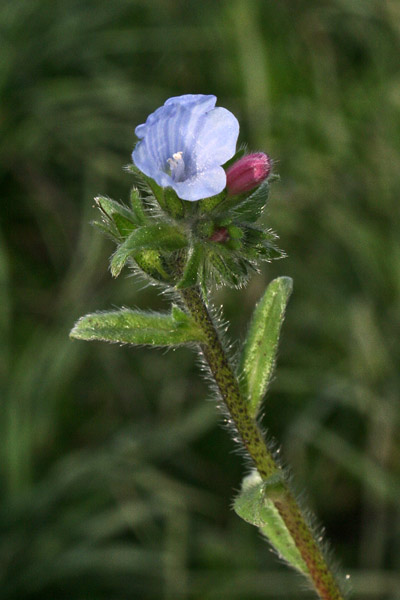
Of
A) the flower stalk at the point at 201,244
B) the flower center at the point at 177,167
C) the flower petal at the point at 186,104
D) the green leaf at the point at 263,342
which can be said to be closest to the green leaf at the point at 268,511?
the flower stalk at the point at 201,244

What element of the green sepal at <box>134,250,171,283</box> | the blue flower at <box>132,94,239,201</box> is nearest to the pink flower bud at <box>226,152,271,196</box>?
the blue flower at <box>132,94,239,201</box>

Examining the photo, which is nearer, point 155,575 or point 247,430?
point 247,430

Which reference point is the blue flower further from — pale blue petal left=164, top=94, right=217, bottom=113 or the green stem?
the green stem

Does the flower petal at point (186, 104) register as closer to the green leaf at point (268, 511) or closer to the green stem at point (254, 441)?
the green stem at point (254, 441)

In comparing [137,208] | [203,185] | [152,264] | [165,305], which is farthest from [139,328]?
[165,305]

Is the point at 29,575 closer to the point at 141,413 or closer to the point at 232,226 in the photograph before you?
the point at 141,413

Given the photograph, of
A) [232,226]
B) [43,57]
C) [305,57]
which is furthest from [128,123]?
[232,226]
